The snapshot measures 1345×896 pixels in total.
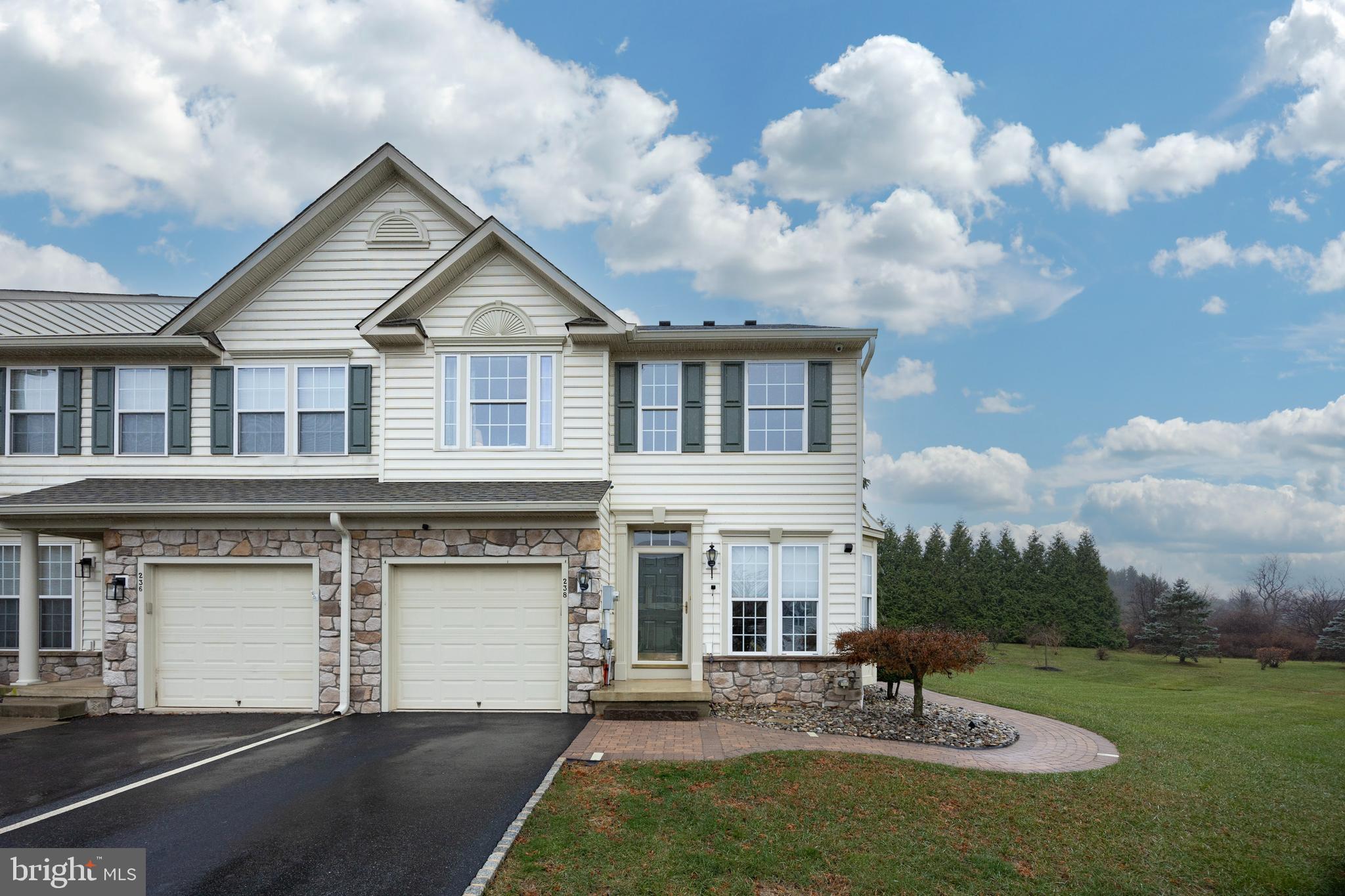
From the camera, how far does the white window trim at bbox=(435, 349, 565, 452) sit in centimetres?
1242

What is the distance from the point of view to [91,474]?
1329 cm

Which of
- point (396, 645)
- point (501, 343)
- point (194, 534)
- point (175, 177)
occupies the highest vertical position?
point (175, 177)

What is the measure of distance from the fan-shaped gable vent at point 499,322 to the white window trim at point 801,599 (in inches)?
214

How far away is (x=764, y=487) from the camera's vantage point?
41.7ft

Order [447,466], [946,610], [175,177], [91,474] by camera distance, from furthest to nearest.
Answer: [946,610]
[175,177]
[91,474]
[447,466]

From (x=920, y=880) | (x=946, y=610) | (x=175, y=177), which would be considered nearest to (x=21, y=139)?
(x=175, y=177)

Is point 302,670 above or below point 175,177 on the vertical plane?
below

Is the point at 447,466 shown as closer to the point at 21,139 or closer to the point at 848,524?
the point at 848,524

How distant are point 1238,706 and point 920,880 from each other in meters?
15.2

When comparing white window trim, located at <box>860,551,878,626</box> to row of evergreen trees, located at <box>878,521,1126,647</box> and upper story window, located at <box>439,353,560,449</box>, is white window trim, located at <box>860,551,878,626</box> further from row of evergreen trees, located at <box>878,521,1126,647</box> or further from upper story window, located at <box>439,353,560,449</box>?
row of evergreen trees, located at <box>878,521,1126,647</box>

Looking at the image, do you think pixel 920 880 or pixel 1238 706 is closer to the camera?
pixel 920 880

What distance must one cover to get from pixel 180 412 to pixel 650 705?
30.7ft

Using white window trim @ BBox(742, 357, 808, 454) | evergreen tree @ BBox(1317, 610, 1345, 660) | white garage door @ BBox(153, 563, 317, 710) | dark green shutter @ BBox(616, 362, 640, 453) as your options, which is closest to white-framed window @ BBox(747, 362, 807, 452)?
white window trim @ BBox(742, 357, 808, 454)

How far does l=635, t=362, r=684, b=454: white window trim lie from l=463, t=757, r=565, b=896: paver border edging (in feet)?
19.5
